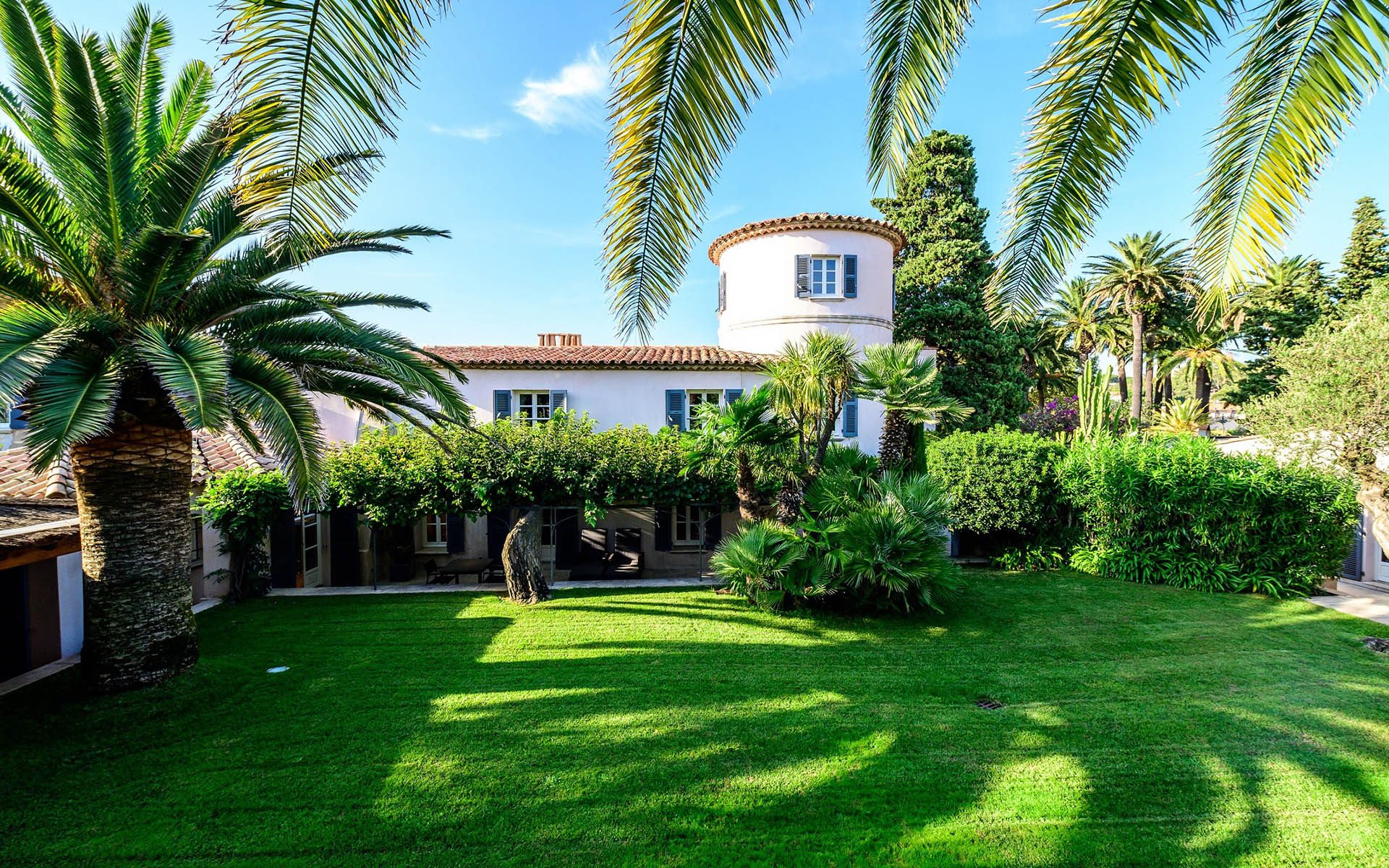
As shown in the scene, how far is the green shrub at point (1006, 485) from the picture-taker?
14.9m

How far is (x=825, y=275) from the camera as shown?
1817cm

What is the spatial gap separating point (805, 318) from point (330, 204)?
16448 mm

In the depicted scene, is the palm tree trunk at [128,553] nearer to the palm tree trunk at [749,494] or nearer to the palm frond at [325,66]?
the palm frond at [325,66]

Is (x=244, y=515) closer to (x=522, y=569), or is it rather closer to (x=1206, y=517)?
(x=522, y=569)

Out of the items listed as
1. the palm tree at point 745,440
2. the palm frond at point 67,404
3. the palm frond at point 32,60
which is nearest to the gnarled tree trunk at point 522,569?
the palm tree at point 745,440

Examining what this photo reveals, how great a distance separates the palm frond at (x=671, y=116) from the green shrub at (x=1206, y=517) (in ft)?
49.4

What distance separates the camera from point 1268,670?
8.32 m

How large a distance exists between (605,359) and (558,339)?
17.0 feet

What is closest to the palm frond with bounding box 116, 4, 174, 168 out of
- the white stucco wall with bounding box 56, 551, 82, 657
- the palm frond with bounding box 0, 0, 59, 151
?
the palm frond with bounding box 0, 0, 59, 151

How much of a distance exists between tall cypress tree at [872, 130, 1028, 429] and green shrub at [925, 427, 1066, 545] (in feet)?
26.2

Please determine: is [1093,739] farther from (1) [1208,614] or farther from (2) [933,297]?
(2) [933,297]

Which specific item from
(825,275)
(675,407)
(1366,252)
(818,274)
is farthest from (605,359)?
(1366,252)

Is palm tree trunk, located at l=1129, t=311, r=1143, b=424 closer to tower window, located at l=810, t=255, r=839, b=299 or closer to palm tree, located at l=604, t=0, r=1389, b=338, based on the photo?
tower window, located at l=810, t=255, r=839, b=299

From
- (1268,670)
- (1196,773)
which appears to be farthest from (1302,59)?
(1268,670)
